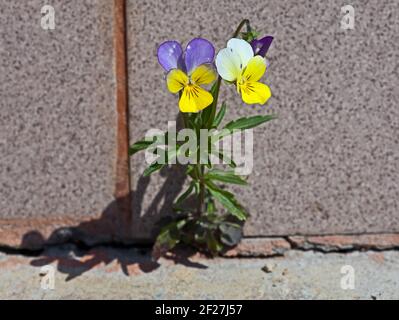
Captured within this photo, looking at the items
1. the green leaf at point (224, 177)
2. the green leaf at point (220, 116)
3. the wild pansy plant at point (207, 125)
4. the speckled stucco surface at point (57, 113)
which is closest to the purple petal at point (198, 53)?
the wild pansy plant at point (207, 125)

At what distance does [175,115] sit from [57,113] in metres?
0.41

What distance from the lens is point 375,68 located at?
2154 millimetres

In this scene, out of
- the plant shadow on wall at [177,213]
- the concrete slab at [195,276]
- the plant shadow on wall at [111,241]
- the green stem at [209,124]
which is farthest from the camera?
the plant shadow on wall at [111,241]

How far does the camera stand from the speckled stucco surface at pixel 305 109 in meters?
2.10

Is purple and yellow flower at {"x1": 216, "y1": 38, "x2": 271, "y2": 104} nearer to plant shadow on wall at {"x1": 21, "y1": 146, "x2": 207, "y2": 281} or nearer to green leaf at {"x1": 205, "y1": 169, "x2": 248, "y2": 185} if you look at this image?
green leaf at {"x1": 205, "y1": 169, "x2": 248, "y2": 185}

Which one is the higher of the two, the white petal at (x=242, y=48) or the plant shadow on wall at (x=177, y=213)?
the white petal at (x=242, y=48)

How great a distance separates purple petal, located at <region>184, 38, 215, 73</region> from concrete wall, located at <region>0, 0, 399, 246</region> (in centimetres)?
44

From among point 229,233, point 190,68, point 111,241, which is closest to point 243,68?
point 190,68

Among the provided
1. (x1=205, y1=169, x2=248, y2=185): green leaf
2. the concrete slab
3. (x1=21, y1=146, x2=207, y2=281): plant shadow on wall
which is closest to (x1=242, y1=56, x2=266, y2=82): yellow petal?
(x1=205, y1=169, x2=248, y2=185): green leaf

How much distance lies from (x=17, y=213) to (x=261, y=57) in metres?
1.09

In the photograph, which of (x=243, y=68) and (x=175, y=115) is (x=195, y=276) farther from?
(x=243, y=68)

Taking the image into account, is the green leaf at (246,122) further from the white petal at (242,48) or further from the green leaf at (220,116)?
the white petal at (242,48)

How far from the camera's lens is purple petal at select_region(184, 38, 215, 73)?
1.66 meters

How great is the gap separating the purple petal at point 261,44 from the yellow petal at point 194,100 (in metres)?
0.19
